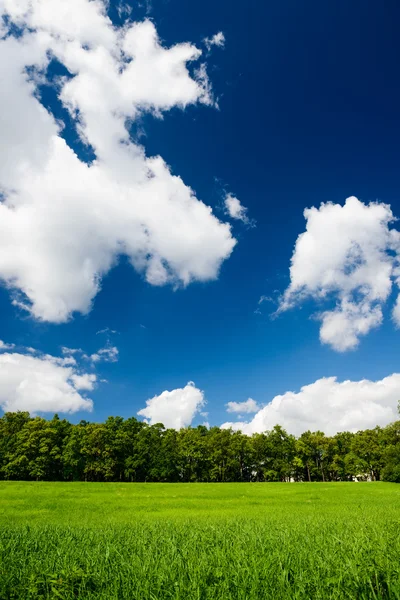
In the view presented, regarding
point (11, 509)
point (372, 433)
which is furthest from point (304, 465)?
point (11, 509)

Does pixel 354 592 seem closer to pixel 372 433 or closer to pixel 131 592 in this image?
pixel 131 592

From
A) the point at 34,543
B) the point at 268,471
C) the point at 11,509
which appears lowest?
the point at 268,471

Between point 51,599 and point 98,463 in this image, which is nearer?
point 51,599

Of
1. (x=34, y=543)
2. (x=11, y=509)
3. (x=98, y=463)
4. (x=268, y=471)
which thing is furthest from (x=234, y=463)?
(x=34, y=543)

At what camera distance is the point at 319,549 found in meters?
5.24

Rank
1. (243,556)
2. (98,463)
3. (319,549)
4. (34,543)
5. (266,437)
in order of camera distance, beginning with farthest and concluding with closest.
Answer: (266,437) < (98,463) < (34,543) < (319,549) < (243,556)

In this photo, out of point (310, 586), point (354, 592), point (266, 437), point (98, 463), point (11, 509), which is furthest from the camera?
point (266, 437)

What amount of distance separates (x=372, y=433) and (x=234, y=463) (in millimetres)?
41644

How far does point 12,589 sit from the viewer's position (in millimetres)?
3869

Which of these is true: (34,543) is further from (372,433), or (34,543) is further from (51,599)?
(372,433)

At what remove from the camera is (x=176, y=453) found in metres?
84.4

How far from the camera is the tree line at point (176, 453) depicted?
7169cm

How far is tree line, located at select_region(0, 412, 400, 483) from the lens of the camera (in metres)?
71.7

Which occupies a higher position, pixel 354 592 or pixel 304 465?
pixel 354 592
